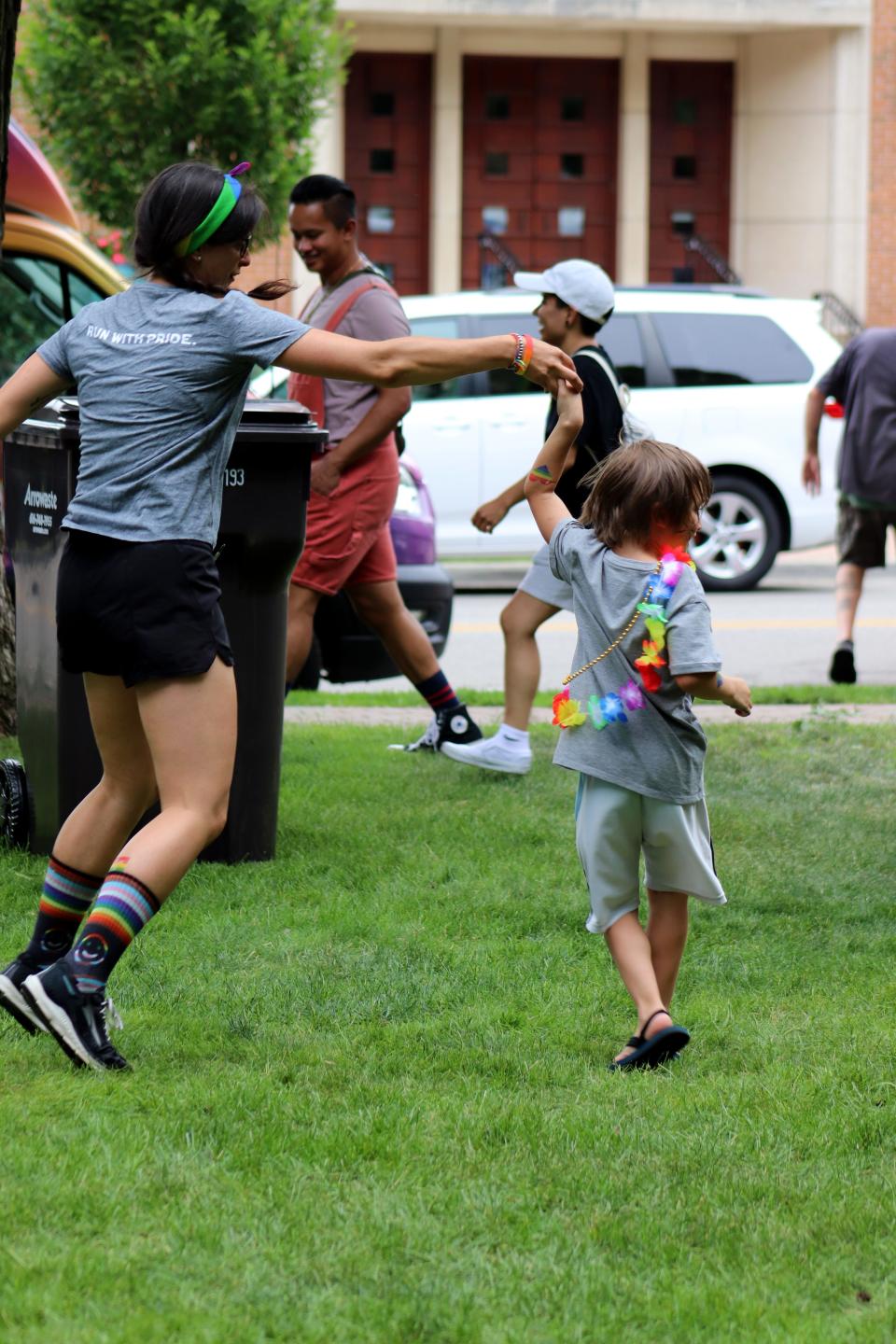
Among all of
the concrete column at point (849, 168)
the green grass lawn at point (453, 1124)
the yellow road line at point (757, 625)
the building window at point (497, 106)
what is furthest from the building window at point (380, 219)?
the green grass lawn at point (453, 1124)

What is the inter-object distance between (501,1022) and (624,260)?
77.9ft

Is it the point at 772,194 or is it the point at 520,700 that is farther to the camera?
the point at 772,194

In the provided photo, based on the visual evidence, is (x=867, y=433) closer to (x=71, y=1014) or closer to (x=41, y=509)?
(x=41, y=509)

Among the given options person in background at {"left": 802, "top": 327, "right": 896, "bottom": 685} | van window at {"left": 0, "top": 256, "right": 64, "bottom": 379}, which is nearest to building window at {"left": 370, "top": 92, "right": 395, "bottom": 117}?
van window at {"left": 0, "top": 256, "right": 64, "bottom": 379}

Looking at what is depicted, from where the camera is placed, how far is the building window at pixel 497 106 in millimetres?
26906

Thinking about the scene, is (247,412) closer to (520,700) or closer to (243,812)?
(243,812)

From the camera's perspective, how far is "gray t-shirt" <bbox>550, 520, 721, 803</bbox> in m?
3.82

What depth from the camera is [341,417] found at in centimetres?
651

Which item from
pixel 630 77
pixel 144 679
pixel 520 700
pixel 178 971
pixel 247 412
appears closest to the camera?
pixel 144 679

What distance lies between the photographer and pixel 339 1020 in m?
4.09

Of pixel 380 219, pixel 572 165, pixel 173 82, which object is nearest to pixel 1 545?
pixel 173 82

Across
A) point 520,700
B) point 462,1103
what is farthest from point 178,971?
point 520,700

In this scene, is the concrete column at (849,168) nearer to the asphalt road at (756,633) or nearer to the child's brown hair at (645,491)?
the asphalt road at (756,633)

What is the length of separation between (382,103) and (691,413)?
562 inches
